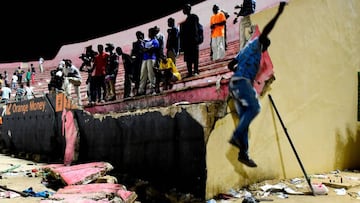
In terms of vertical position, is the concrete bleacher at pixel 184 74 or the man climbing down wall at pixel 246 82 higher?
the concrete bleacher at pixel 184 74

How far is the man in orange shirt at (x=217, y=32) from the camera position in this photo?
7.82m

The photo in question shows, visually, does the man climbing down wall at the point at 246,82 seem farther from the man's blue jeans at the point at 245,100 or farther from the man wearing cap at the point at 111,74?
the man wearing cap at the point at 111,74

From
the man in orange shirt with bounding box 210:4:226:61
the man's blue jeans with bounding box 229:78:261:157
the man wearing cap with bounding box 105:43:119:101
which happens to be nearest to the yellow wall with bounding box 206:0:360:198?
the man's blue jeans with bounding box 229:78:261:157

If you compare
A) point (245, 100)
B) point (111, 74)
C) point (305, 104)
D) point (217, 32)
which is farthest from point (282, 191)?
point (111, 74)

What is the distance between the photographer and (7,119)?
40.5ft

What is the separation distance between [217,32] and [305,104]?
2.57 meters

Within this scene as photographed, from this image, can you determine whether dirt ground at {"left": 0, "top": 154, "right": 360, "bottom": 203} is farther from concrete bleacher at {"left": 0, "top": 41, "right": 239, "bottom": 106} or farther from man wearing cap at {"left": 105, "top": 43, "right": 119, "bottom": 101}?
man wearing cap at {"left": 105, "top": 43, "right": 119, "bottom": 101}

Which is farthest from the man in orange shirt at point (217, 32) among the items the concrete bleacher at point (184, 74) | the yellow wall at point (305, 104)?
the yellow wall at point (305, 104)

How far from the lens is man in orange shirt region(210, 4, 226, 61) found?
782cm

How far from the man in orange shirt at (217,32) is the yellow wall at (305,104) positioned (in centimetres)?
194

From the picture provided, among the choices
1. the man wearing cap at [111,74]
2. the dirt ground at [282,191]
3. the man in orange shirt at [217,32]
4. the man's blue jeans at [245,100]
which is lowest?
the dirt ground at [282,191]

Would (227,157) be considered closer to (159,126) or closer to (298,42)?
(159,126)

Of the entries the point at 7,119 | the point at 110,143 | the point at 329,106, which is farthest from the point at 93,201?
the point at 7,119

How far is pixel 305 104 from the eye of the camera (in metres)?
6.36
